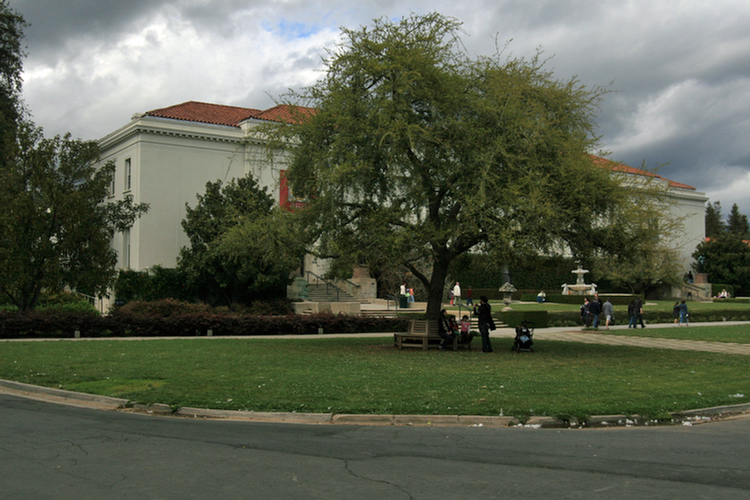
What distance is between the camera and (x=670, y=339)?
26.8 m

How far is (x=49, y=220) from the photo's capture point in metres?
26.7

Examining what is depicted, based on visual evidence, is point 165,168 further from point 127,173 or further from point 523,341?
point 523,341

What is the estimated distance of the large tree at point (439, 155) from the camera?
57.7 ft

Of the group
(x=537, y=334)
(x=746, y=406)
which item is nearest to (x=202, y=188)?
(x=537, y=334)

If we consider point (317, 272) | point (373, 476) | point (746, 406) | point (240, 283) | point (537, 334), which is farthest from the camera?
point (317, 272)

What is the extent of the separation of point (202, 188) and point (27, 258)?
15681 mm

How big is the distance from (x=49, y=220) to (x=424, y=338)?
16.3 metres

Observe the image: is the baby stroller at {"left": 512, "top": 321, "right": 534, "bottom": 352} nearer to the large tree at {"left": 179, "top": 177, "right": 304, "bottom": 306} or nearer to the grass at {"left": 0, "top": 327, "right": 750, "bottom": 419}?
the grass at {"left": 0, "top": 327, "right": 750, "bottom": 419}

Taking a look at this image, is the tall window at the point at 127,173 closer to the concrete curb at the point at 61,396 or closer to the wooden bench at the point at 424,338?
the wooden bench at the point at 424,338

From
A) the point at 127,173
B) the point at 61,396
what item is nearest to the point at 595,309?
the point at 61,396

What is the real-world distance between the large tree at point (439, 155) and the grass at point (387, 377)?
10.6ft

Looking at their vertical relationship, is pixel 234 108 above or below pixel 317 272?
above

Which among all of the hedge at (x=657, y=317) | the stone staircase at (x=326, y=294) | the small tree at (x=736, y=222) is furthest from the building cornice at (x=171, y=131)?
the small tree at (x=736, y=222)

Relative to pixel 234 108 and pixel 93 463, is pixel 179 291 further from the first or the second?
pixel 93 463
